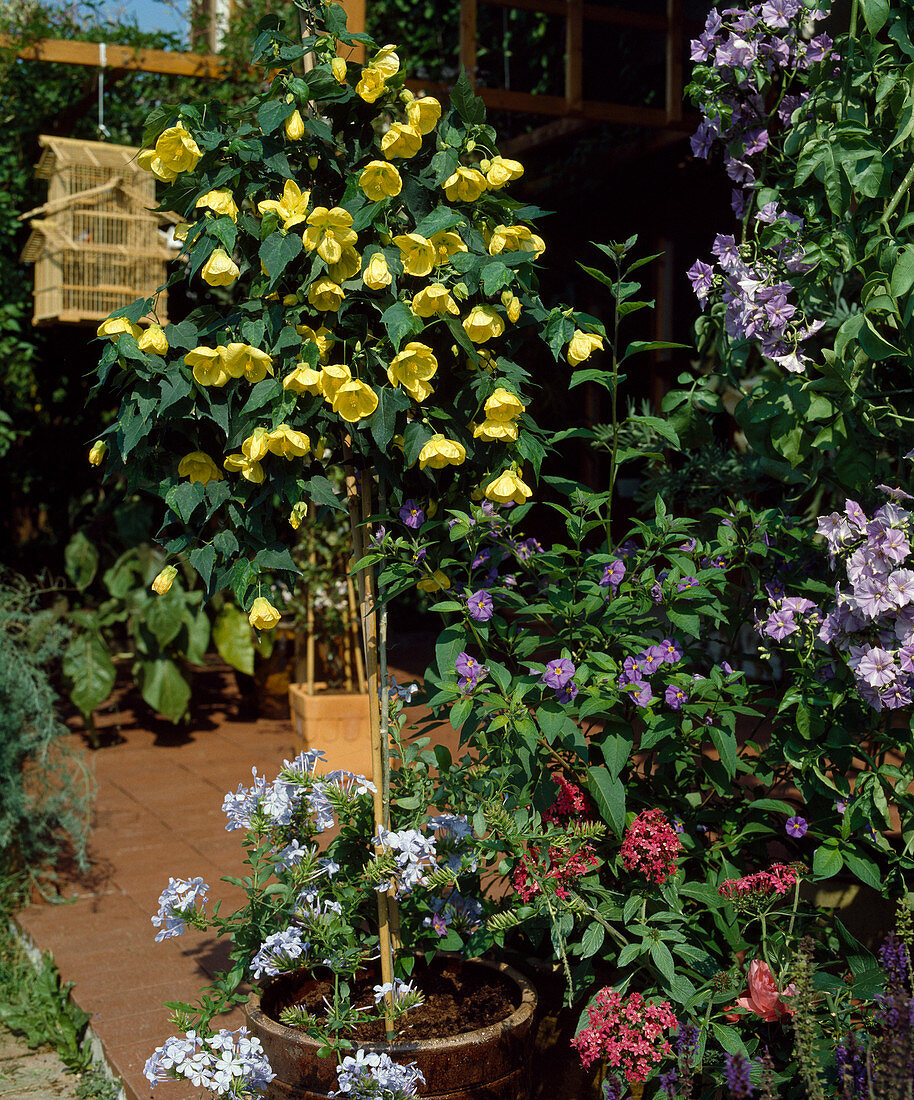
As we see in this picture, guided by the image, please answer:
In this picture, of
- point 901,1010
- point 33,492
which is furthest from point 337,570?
point 901,1010

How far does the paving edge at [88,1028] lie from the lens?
2395 millimetres

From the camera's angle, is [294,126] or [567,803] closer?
[294,126]

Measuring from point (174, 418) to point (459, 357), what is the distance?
45cm

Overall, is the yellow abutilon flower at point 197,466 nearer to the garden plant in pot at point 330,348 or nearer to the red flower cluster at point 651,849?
the garden plant in pot at point 330,348

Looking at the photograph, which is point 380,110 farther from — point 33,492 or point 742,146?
point 33,492

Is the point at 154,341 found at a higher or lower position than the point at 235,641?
higher

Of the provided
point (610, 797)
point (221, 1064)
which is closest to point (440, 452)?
point (610, 797)

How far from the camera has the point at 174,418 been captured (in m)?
1.66

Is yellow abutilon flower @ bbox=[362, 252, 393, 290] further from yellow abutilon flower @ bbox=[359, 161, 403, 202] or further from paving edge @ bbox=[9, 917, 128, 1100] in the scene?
paving edge @ bbox=[9, 917, 128, 1100]

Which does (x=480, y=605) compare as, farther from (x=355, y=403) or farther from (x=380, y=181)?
(x=380, y=181)

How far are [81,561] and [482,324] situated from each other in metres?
4.11

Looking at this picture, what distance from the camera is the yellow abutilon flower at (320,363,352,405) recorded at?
62.1 inches

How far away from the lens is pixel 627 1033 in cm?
164

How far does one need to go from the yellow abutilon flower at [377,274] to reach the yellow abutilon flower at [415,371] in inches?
4.0
